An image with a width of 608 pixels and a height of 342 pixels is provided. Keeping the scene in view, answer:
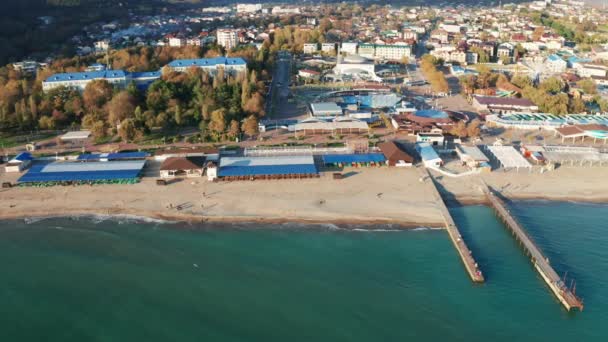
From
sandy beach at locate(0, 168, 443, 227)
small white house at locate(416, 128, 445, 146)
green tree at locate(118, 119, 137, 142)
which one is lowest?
sandy beach at locate(0, 168, 443, 227)

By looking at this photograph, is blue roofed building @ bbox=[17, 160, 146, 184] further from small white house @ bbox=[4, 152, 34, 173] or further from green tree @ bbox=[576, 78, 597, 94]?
green tree @ bbox=[576, 78, 597, 94]

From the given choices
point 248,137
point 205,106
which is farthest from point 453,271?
point 205,106

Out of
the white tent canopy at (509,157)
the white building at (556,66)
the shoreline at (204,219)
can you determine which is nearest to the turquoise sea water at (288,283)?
the shoreline at (204,219)

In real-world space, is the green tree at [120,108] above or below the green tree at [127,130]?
above

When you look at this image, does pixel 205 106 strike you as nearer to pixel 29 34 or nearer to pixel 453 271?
pixel 453 271

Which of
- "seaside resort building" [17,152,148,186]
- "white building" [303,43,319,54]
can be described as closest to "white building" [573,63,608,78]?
"white building" [303,43,319,54]

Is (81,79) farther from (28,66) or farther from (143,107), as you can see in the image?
(28,66)

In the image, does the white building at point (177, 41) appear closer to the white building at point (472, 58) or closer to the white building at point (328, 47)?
the white building at point (328, 47)
